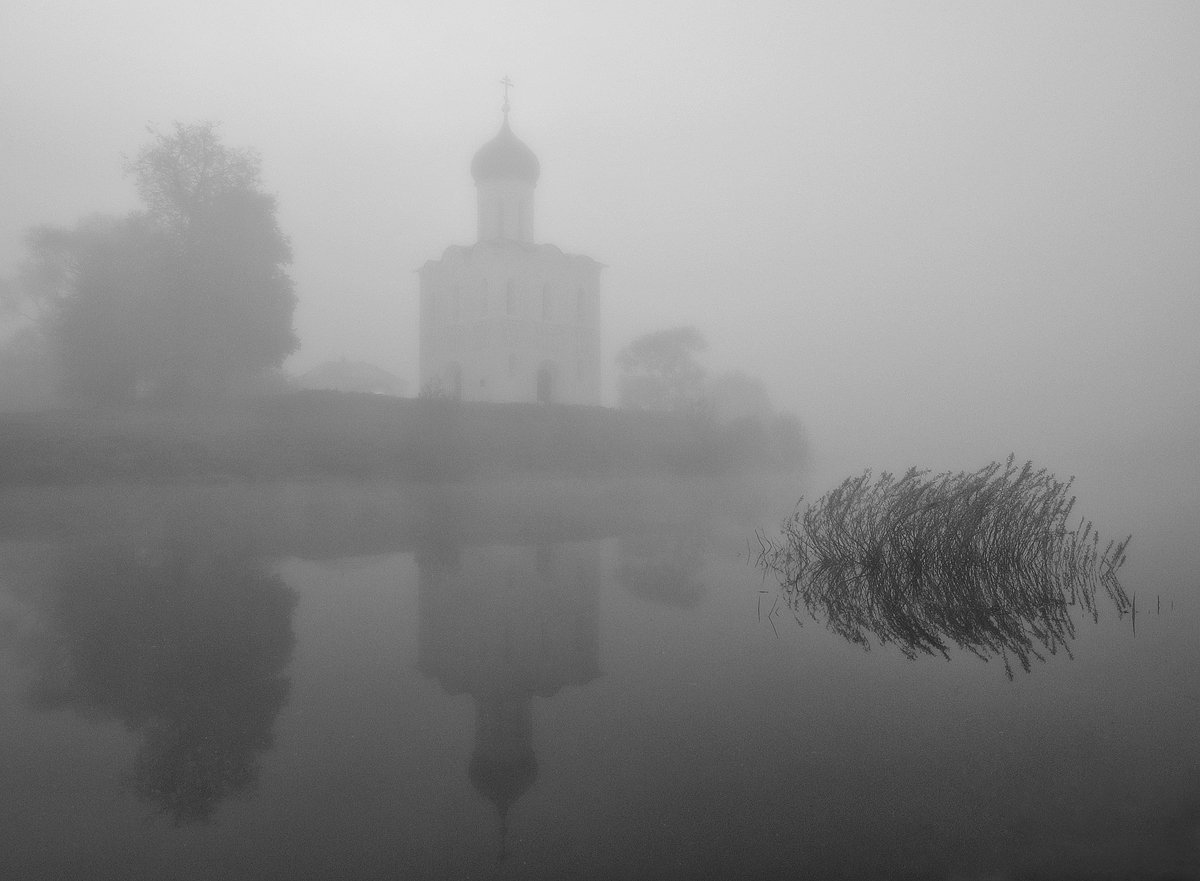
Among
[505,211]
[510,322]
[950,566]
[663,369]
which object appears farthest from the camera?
[663,369]

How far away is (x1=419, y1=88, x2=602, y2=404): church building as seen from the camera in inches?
1467

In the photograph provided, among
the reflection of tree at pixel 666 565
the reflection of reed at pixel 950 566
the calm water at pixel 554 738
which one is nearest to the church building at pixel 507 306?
the reflection of tree at pixel 666 565

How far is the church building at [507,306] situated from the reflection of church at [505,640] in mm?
26602

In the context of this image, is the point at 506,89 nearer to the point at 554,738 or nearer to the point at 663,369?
the point at 663,369

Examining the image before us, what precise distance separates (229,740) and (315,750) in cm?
55

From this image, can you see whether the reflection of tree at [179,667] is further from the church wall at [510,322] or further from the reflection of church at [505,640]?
the church wall at [510,322]

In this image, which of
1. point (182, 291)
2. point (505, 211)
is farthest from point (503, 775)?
point (505, 211)

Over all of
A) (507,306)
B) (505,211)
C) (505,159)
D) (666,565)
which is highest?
(505,159)

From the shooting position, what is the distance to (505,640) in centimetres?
664

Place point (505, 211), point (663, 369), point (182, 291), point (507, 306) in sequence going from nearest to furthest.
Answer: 1. point (182, 291)
2. point (507, 306)
3. point (505, 211)
4. point (663, 369)

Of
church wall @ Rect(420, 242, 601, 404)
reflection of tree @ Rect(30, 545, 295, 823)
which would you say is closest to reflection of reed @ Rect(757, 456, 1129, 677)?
reflection of tree @ Rect(30, 545, 295, 823)

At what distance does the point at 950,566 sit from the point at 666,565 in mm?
3670

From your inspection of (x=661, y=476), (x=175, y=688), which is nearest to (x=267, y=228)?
(x=661, y=476)

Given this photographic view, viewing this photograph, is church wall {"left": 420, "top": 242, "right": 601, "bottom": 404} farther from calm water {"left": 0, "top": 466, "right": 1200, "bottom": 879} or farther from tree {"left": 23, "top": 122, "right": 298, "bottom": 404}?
calm water {"left": 0, "top": 466, "right": 1200, "bottom": 879}
